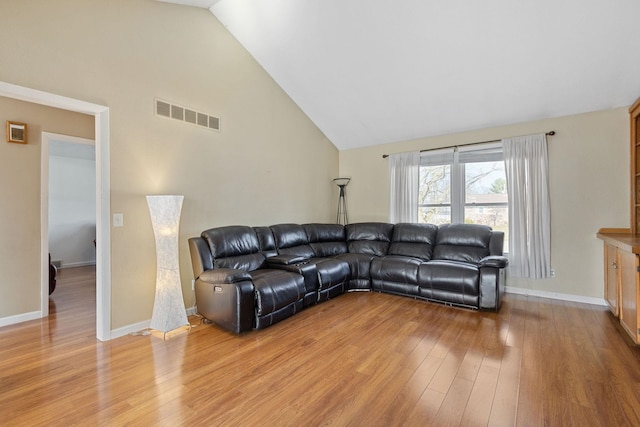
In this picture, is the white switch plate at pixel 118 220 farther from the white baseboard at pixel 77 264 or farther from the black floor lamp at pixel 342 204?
the white baseboard at pixel 77 264

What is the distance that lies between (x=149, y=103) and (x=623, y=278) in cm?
498

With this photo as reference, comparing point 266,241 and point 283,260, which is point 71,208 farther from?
point 283,260

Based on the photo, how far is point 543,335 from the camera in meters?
2.69

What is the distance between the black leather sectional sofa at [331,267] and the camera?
279 cm

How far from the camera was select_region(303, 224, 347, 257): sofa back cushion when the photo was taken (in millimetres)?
4566

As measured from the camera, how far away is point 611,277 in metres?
3.15

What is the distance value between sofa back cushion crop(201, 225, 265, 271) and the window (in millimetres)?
2950

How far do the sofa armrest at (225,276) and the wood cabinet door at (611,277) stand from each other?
12.2 feet

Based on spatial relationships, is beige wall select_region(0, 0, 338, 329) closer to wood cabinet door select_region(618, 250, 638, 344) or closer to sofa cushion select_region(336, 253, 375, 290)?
sofa cushion select_region(336, 253, 375, 290)

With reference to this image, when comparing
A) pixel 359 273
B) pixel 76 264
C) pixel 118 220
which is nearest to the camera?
pixel 118 220

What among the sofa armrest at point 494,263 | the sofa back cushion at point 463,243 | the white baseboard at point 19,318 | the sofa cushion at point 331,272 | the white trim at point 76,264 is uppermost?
the sofa back cushion at point 463,243

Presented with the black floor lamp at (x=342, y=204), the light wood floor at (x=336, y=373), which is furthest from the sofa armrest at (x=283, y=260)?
the black floor lamp at (x=342, y=204)

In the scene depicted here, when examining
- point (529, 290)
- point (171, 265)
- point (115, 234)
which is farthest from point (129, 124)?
point (529, 290)

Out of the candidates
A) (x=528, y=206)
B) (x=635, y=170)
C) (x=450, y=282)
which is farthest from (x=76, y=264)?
(x=635, y=170)
